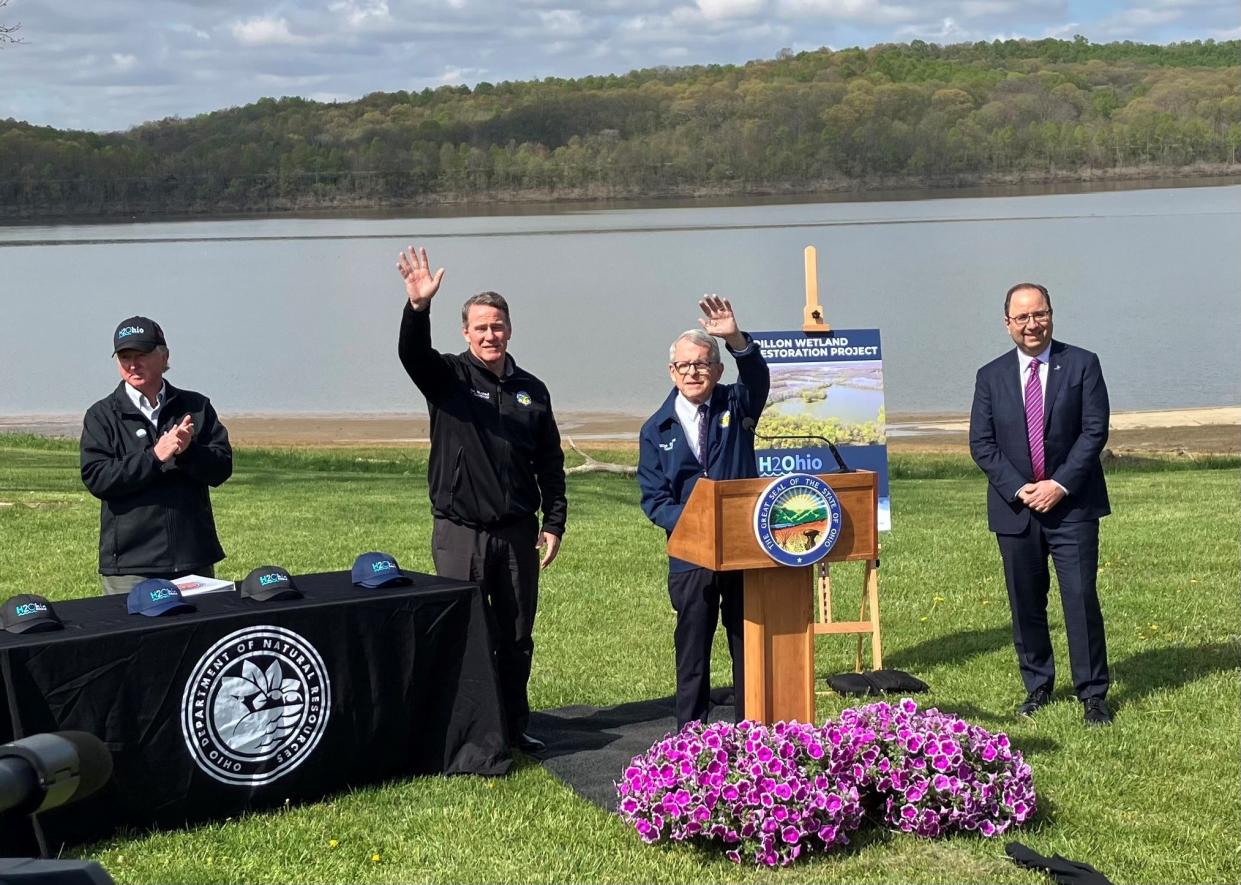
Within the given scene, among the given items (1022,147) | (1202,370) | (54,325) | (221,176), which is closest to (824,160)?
(1022,147)

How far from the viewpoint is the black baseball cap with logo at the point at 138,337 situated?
659cm

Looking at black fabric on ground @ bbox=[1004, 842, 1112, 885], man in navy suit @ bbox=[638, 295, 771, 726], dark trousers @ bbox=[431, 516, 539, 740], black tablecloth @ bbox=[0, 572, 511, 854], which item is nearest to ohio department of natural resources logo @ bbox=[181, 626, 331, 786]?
black tablecloth @ bbox=[0, 572, 511, 854]

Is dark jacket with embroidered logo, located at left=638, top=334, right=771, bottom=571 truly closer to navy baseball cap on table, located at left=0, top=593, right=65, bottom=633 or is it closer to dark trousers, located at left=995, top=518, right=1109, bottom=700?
dark trousers, located at left=995, top=518, right=1109, bottom=700

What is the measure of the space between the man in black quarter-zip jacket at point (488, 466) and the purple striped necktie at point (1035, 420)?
8.06 ft

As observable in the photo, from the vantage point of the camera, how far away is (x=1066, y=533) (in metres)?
7.55

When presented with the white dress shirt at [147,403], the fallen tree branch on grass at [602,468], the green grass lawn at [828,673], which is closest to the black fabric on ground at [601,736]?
the green grass lawn at [828,673]

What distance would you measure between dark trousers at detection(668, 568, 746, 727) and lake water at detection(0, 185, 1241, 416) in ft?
99.1

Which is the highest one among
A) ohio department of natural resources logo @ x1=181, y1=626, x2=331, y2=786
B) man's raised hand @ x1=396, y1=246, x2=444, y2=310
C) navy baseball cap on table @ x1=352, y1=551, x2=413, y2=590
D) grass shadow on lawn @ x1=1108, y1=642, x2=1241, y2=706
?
man's raised hand @ x1=396, y1=246, x2=444, y2=310

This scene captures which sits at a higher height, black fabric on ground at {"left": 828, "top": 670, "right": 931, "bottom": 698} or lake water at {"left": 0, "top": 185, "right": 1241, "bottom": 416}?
lake water at {"left": 0, "top": 185, "right": 1241, "bottom": 416}

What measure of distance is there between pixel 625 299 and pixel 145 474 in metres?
66.0

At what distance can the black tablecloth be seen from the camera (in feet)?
18.2

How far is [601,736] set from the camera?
741 cm

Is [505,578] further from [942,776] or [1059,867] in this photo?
[1059,867]

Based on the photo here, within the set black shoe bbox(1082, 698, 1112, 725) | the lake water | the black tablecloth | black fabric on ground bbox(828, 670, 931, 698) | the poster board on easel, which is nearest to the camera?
the black tablecloth
